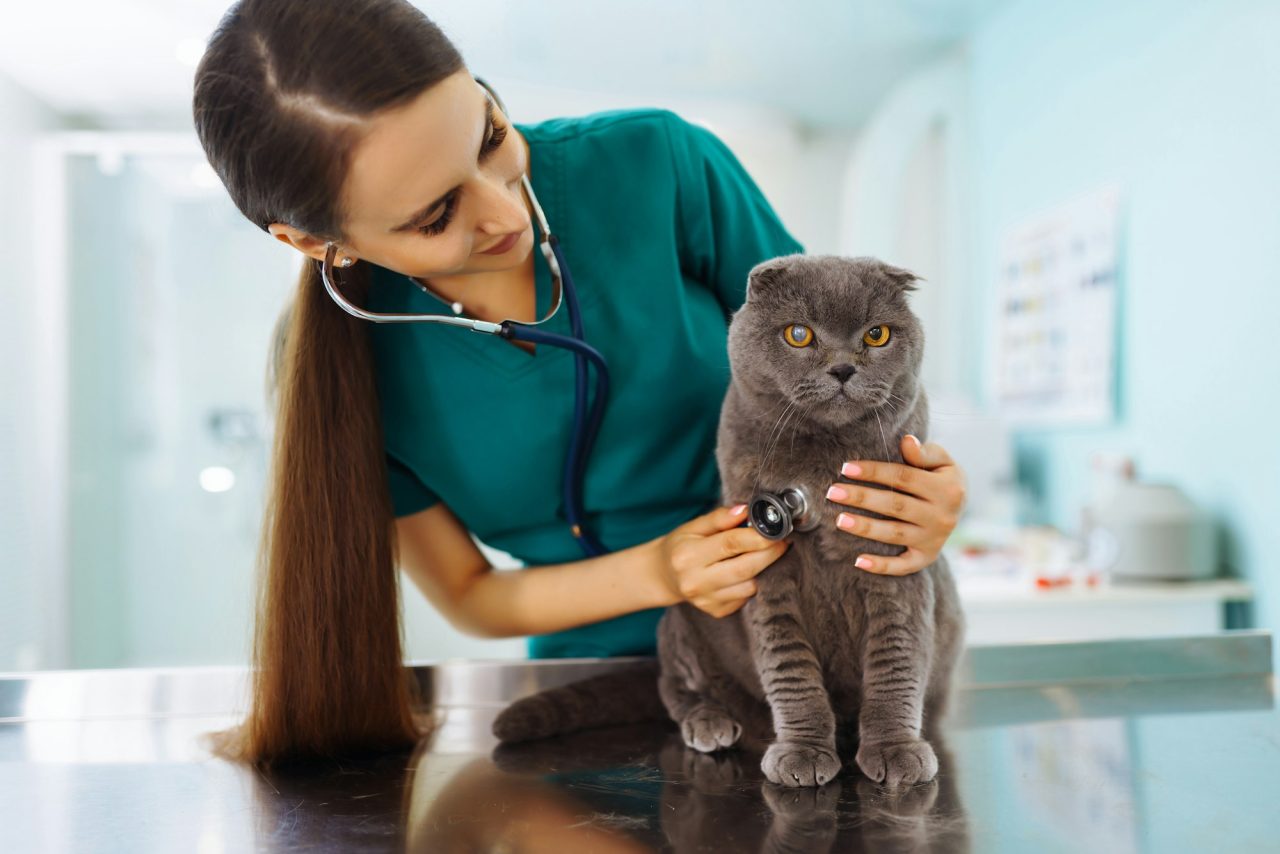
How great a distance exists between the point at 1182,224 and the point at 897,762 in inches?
75.5

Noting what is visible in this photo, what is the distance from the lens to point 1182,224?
6.86ft

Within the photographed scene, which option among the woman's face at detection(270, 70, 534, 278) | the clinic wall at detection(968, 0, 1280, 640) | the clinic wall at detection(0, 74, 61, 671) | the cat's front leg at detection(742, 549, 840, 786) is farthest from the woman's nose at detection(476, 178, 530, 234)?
the clinic wall at detection(0, 74, 61, 671)

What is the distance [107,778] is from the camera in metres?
0.75

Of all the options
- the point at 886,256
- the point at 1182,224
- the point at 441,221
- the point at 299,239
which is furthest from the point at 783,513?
the point at 886,256

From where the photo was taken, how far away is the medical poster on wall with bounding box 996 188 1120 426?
2434mm

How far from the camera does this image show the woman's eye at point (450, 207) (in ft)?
2.46

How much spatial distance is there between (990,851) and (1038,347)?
2566mm

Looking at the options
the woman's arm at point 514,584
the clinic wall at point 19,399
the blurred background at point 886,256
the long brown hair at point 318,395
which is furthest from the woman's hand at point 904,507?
the clinic wall at point 19,399

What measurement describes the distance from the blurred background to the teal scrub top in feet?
3.75

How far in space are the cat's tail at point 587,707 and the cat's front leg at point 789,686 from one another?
17 cm

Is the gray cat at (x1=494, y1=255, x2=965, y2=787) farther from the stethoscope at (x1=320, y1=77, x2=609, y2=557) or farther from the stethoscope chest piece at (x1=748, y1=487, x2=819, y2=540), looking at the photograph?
the stethoscope at (x1=320, y1=77, x2=609, y2=557)

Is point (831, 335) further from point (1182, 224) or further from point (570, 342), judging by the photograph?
point (1182, 224)

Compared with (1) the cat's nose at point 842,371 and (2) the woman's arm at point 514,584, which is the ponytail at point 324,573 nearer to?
(2) the woman's arm at point 514,584

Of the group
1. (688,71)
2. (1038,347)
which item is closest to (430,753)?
(1038,347)
